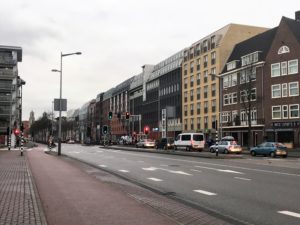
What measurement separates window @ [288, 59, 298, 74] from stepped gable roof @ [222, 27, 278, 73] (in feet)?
18.9

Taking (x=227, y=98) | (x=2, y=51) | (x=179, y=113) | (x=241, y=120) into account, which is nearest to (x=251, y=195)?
(x=241, y=120)

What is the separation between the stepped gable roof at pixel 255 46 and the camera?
6704 cm

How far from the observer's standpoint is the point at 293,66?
59750 mm

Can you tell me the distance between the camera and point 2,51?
103 metres

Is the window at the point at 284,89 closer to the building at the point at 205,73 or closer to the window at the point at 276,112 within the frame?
the window at the point at 276,112

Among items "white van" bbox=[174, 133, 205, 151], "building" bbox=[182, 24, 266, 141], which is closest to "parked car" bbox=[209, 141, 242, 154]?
"white van" bbox=[174, 133, 205, 151]

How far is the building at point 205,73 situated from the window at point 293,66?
17.3 m

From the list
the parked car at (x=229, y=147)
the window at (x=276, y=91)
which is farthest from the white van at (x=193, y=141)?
the window at (x=276, y=91)

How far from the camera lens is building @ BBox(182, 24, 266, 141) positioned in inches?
3140

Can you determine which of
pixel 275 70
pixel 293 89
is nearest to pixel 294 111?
pixel 293 89

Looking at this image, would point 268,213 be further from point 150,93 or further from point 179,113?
point 150,93

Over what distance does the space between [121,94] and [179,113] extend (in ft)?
162

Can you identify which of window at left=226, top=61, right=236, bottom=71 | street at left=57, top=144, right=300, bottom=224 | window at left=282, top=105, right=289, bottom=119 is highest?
window at left=226, top=61, right=236, bottom=71

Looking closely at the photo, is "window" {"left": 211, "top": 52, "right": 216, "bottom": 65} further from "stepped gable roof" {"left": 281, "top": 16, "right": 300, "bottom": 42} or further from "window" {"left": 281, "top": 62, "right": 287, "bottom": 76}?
"window" {"left": 281, "top": 62, "right": 287, "bottom": 76}
